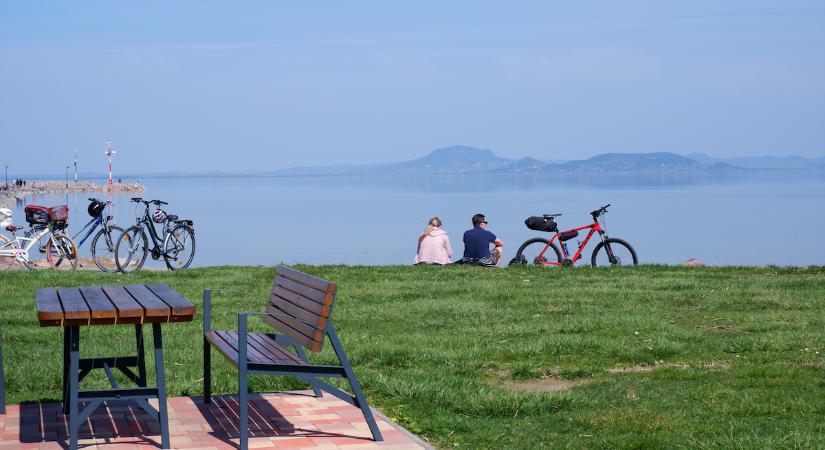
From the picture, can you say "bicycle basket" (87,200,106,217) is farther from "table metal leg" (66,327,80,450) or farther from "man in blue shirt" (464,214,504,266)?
"table metal leg" (66,327,80,450)

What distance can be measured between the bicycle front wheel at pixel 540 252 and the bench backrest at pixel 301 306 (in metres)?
10.6

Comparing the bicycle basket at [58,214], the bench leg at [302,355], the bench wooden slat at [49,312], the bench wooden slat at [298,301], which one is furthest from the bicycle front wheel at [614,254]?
the bench wooden slat at [49,312]

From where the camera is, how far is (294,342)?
6.08 m

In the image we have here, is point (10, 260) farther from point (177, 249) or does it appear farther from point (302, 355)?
point (302, 355)

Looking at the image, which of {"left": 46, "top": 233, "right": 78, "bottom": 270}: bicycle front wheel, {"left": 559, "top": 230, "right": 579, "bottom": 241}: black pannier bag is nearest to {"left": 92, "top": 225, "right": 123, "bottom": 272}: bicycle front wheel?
{"left": 46, "top": 233, "right": 78, "bottom": 270}: bicycle front wheel

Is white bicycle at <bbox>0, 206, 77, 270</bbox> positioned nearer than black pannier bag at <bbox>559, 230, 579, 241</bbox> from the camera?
No

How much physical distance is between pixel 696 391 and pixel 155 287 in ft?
11.3

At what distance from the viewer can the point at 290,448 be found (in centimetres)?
553

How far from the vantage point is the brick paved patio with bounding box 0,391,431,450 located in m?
5.62

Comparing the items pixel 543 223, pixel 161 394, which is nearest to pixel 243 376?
pixel 161 394

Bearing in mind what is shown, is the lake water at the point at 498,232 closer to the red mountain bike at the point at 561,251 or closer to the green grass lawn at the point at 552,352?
the red mountain bike at the point at 561,251

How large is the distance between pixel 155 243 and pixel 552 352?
33.9 feet

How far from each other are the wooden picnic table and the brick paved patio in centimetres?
17

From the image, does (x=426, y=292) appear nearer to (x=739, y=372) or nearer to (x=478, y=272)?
(x=478, y=272)
